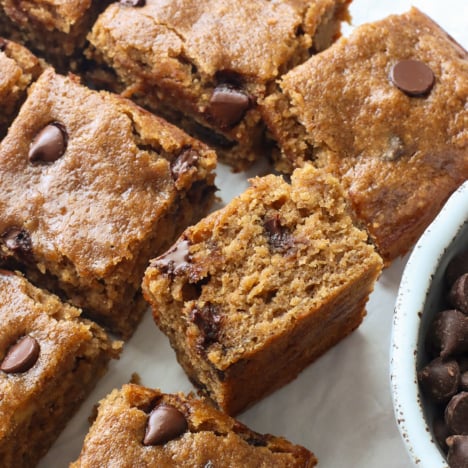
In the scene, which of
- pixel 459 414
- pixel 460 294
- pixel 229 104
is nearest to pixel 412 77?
pixel 229 104

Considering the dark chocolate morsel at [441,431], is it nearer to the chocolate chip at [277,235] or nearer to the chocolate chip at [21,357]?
the chocolate chip at [277,235]

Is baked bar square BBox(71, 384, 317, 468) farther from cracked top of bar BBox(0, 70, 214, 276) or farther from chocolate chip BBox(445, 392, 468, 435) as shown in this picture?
chocolate chip BBox(445, 392, 468, 435)

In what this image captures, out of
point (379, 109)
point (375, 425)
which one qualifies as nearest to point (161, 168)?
point (379, 109)

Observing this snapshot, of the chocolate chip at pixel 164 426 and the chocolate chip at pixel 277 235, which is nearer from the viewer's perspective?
the chocolate chip at pixel 164 426

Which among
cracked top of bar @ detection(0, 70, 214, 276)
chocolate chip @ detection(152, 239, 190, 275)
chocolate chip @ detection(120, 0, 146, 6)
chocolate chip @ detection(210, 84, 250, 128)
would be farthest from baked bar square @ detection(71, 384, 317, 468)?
chocolate chip @ detection(120, 0, 146, 6)

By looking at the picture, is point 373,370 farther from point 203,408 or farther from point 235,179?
point 235,179

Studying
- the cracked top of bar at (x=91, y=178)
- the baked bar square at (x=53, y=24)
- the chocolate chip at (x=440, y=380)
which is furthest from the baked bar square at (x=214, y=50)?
the chocolate chip at (x=440, y=380)
